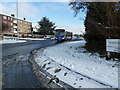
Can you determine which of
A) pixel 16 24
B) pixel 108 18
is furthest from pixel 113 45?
pixel 16 24

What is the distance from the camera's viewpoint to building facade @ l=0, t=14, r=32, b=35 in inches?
2904

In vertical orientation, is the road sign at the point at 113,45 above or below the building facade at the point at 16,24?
below

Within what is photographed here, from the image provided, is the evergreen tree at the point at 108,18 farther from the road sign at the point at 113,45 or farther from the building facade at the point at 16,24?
the building facade at the point at 16,24

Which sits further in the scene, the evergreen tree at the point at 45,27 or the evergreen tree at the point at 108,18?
the evergreen tree at the point at 45,27

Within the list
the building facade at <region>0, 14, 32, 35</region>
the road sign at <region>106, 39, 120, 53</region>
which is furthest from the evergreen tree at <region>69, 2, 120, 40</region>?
the building facade at <region>0, 14, 32, 35</region>

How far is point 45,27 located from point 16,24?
2084 centimetres

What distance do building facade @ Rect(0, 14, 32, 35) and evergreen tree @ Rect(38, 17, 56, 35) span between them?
13.0 metres

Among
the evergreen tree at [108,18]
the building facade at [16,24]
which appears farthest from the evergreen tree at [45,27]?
the evergreen tree at [108,18]

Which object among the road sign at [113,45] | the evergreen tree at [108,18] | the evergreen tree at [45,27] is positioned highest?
the evergreen tree at [45,27]

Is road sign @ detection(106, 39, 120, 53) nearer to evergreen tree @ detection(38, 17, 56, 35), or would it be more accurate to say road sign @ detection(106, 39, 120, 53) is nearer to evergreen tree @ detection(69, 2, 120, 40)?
evergreen tree @ detection(69, 2, 120, 40)

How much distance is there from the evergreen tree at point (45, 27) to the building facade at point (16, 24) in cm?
1301

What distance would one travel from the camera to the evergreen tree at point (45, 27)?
7744cm

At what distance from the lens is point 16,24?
84.9m

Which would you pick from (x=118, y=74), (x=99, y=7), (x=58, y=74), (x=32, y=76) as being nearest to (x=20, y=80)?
(x=32, y=76)
